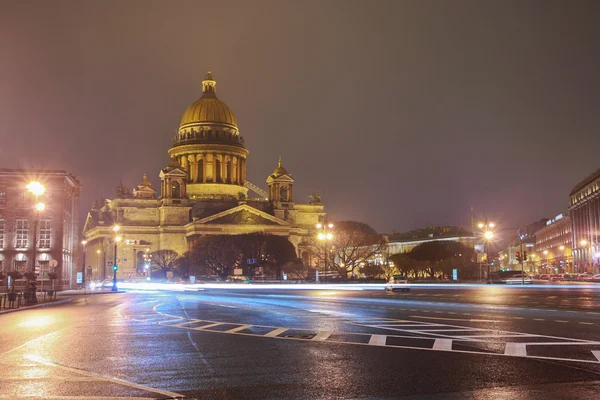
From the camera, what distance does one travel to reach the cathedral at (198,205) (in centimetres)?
13762

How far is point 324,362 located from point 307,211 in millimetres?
140927

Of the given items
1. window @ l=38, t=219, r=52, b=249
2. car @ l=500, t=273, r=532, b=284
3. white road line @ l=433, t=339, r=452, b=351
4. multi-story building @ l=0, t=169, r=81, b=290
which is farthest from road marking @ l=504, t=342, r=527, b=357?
window @ l=38, t=219, r=52, b=249

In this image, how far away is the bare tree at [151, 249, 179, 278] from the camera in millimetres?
123000

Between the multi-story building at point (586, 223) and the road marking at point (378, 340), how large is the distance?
10760 cm

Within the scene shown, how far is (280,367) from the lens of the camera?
12609mm

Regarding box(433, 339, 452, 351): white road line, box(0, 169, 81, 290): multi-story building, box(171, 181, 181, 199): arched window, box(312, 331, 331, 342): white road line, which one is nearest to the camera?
box(433, 339, 452, 351): white road line

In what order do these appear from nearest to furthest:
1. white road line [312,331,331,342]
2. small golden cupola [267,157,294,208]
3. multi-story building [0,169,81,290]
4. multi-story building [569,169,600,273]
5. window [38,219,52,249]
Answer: white road line [312,331,331,342] → multi-story building [0,169,81,290] → window [38,219,52,249] → multi-story building [569,169,600,273] → small golden cupola [267,157,294,208]

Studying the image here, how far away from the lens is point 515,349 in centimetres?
1443

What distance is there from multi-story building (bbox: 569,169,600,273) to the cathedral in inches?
1990

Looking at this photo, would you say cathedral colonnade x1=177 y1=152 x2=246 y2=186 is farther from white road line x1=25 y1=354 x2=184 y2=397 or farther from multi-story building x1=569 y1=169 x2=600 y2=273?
white road line x1=25 y1=354 x2=184 y2=397

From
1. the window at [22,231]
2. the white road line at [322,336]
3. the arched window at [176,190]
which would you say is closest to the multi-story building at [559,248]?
the arched window at [176,190]

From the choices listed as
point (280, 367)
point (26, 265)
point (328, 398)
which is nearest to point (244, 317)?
point (280, 367)

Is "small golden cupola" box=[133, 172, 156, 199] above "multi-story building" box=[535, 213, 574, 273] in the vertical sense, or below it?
above

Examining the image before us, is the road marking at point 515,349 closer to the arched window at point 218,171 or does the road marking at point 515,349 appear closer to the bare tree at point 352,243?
the bare tree at point 352,243
